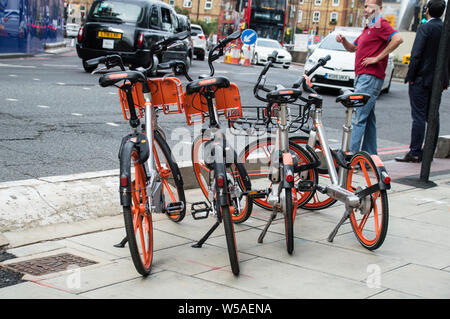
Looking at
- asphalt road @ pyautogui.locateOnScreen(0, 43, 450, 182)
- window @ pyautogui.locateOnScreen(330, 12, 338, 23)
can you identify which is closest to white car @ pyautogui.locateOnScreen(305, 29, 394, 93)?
asphalt road @ pyautogui.locateOnScreen(0, 43, 450, 182)

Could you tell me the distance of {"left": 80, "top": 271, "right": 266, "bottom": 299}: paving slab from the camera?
3.26 m

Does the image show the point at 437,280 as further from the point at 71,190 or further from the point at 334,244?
the point at 71,190

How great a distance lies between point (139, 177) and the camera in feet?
12.1

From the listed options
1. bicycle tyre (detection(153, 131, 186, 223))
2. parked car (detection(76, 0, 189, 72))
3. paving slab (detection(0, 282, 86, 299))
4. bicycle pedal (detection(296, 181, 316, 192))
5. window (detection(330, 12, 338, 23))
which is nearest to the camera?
paving slab (detection(0, 282, 86, 299))

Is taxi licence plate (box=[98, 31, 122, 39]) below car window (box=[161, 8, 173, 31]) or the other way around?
below

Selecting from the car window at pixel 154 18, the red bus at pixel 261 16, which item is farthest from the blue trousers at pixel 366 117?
the red bus at pixel 261 16

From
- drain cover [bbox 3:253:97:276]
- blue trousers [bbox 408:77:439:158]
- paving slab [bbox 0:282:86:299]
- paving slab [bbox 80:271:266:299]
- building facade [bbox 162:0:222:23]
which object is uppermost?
building facade [bbox 162:0:222:23]

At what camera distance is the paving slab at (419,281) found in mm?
3463

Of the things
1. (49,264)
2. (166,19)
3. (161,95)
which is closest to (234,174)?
(161,95)

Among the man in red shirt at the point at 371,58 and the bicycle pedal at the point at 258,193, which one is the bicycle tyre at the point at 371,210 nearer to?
the bicycle pedal at the point at 258,193

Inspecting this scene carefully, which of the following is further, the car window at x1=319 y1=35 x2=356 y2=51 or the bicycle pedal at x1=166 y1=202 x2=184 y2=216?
the car window at x1=319 y1=35 x2=356 y2=51

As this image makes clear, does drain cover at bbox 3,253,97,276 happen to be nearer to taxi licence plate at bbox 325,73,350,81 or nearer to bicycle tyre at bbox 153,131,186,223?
bicycle tyre at bbox 153,131,186,223

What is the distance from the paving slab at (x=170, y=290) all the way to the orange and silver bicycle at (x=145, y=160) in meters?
0.10

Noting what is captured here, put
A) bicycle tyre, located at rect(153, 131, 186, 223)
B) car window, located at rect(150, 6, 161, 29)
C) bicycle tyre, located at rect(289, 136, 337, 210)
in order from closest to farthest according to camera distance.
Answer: bicycle tyre, located at rect(153, 131, 186, 223) → bicycle tyre, located at rect(289, 136, 337, 210) → car window, located at rect(150, 6, 161, 29)
